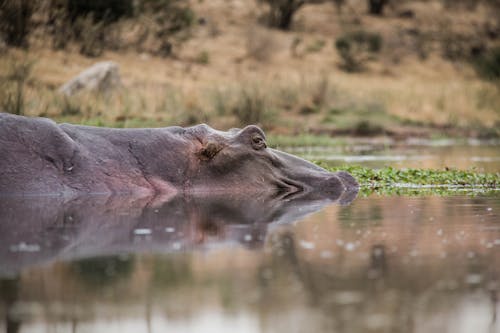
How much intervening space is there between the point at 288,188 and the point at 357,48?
24959mm

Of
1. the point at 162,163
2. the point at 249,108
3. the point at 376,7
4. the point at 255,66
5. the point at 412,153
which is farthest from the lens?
the point at 376,7

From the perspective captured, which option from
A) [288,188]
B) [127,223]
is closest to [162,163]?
[288,188]

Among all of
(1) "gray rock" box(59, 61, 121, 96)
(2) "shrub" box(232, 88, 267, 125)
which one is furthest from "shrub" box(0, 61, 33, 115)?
(2) "shrub" box(232, 88, 267, 125)

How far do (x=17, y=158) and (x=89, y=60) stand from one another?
57.0 feet

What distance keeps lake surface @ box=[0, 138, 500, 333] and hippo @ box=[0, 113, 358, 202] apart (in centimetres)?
69

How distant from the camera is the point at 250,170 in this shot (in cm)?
966

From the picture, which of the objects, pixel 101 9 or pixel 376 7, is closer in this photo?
pixel 101 9

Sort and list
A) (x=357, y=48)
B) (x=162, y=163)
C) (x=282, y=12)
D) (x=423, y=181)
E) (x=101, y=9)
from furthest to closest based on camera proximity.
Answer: (x=282, y=12), (x=357, y=48), (x=101, y=9), (x=423, y=181), (x=162, y=163)

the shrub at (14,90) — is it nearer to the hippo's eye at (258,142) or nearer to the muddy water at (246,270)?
the hippo's eye at (258,142)

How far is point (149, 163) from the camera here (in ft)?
31.6

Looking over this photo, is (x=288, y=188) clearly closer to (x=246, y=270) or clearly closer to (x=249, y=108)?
(x=246, y=270)

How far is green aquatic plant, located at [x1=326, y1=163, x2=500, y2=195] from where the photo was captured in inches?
430

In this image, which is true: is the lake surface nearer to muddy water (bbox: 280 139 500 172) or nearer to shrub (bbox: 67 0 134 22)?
muddy water (bbox: 280 139 500 172)

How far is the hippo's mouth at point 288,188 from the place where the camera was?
9516mm
